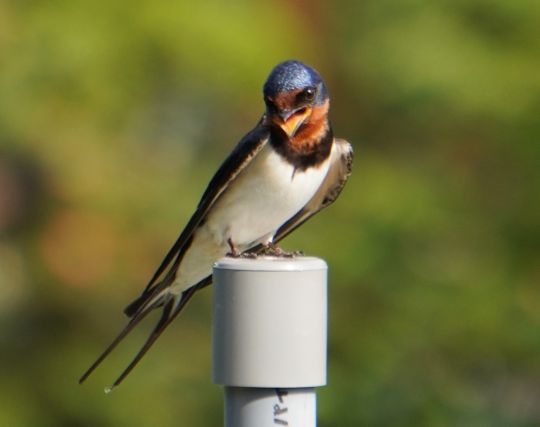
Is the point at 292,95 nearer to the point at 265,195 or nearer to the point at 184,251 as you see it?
the point at 265,195

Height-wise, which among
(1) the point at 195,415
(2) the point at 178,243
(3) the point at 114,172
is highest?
(3) the point at 114,172

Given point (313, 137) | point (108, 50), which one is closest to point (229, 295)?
point (313, 137)

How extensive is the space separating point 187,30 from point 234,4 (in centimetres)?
23

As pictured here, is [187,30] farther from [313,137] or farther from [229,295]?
[229,295]

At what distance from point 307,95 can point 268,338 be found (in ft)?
3.51

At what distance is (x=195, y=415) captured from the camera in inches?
257

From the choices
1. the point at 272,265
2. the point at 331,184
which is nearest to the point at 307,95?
the point at 331,184

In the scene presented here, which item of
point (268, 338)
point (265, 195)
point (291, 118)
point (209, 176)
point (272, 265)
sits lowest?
point (268, 338)

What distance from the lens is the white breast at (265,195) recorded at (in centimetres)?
359

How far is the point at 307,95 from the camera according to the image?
343 cm

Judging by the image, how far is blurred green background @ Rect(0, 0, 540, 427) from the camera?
20.7 feet

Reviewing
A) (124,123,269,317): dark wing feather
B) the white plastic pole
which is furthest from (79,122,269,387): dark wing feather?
the white plastic pole

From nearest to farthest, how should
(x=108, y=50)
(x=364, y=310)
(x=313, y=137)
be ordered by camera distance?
(x=313, y=137) → (x=108, y=50) → (x=364, y=310)

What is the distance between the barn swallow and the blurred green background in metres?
2.30
